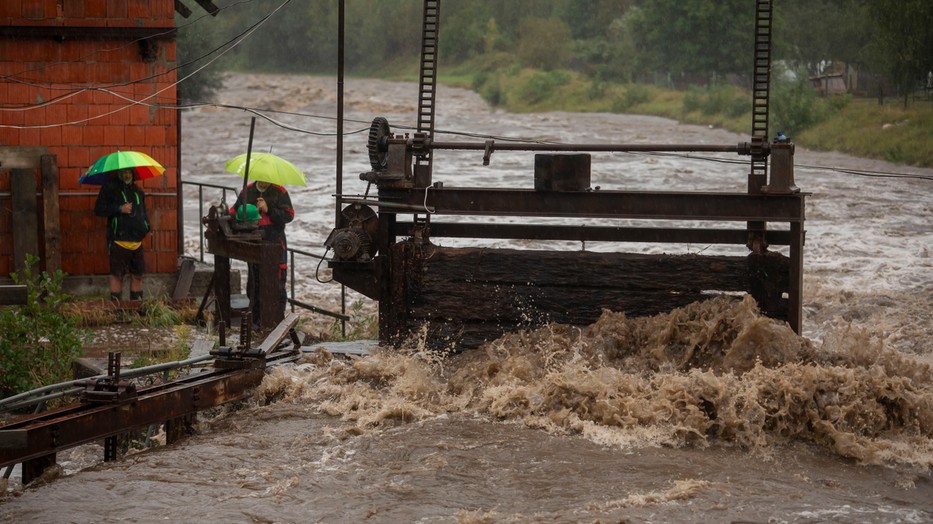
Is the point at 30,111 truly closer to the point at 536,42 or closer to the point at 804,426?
the point at 804,426

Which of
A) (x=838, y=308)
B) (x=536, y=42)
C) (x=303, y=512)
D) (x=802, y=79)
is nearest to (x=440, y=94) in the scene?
(x=536, y=42)

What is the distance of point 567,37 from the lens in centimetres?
6800

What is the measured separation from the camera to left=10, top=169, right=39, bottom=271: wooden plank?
48.4ft

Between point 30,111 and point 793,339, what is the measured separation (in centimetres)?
1006

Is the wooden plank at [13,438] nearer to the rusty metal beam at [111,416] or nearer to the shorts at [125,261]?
the rusty metal beam at [111,416]

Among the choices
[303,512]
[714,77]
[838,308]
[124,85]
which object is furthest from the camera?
[714,77]

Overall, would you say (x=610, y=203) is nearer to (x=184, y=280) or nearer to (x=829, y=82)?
(x=184, y=280)

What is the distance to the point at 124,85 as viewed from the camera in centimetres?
A: 1535

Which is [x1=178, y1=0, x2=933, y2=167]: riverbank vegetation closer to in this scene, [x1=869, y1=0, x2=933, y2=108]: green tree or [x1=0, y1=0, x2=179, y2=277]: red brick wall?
[x1=869, y1=0, x2=933, y2=108]: green tree

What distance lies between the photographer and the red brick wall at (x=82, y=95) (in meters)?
15.1

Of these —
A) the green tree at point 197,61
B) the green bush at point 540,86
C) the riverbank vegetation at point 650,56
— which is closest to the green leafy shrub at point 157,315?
the riverbank vegetation at point 650,56

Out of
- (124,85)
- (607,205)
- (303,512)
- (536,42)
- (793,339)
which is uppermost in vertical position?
(536,42)

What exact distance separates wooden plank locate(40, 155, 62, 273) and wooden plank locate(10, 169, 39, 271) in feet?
0.59

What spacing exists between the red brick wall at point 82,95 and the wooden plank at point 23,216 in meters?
0.26
